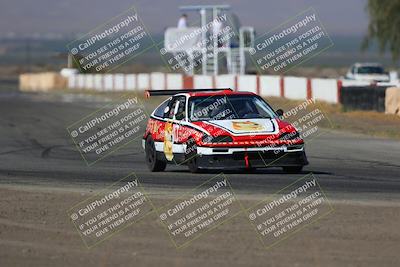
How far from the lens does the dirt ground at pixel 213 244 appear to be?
9781mm

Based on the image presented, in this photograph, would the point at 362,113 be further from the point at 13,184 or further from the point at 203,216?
the point at 203,216

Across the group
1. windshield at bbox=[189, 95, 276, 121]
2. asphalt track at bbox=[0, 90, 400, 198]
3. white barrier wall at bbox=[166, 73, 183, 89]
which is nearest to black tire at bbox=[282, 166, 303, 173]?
asphalt track at bbox=[0, 90, 400, 198]

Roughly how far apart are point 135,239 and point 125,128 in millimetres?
19380

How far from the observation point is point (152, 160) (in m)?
17.6

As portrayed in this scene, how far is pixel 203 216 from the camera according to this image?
11820 mm

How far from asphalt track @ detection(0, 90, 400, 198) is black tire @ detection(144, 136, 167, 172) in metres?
0.13

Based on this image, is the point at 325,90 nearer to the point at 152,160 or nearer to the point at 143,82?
the point at 152,160

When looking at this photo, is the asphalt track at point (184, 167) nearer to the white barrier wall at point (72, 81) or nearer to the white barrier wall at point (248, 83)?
the white barrier wall at point (248, 83)

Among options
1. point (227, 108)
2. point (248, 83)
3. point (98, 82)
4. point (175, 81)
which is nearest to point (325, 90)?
point (248, 83)

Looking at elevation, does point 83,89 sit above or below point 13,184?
below

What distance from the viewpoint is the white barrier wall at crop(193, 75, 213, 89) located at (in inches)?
1852

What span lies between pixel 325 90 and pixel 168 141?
1988cm

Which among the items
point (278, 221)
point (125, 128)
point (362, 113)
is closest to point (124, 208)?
point (278, 221)

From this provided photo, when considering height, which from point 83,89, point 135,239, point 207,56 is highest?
point 135,239
